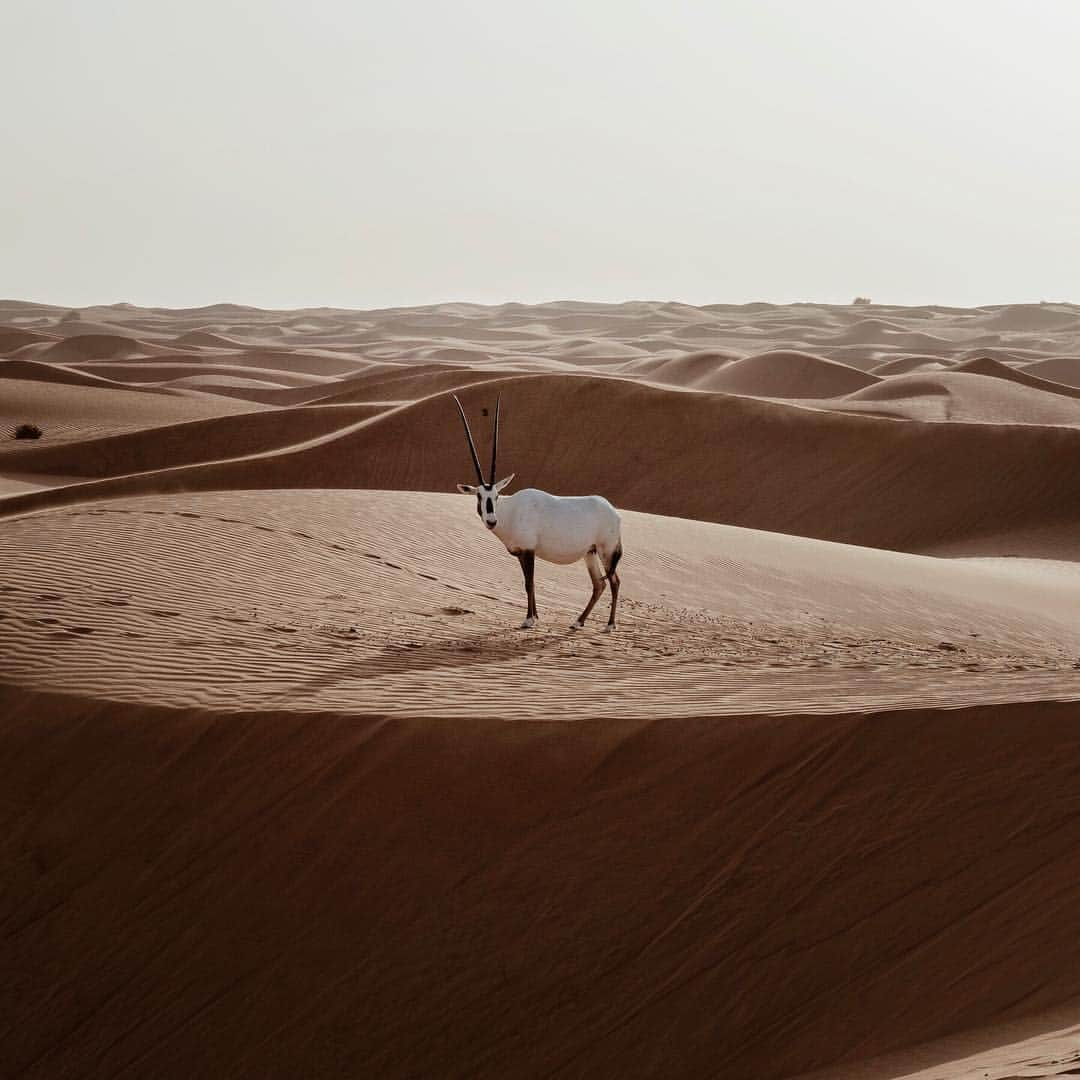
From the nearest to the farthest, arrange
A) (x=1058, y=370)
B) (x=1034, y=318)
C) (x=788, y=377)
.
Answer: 1. (x=788, y=377)
2. (x=1058, y=370)
3. (x=1034, y=318)

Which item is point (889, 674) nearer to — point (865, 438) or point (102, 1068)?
point (102, 1068)

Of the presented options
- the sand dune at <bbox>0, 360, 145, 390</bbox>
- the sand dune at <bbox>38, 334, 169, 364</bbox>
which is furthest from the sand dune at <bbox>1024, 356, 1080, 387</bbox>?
the sand dune at <bbox>38, 334, 169, 364</bbox>

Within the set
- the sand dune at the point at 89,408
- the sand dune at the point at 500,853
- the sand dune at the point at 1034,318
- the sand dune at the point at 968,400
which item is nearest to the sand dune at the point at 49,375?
the sand dune at the point at 89,408

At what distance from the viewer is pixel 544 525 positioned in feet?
34.3

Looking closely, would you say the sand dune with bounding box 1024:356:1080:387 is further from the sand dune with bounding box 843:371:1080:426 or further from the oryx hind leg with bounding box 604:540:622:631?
the oryx hind leg with bounding box 604:540:622:631

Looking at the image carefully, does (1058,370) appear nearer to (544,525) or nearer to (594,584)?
(594,584)

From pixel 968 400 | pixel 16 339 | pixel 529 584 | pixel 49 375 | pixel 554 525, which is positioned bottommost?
pixel 49 375

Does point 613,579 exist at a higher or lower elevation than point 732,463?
higher

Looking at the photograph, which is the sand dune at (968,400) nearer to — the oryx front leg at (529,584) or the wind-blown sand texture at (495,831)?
the wind-blown sand texture at (495,831)

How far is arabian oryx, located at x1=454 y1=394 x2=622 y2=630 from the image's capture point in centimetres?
1026

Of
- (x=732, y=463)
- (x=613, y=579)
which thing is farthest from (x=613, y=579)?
(x=732, y=463)

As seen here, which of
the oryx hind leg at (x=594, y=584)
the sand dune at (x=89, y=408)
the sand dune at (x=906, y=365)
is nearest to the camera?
the oryx hind leg at (x=594, y=584)

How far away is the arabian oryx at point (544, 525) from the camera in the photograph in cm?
1026

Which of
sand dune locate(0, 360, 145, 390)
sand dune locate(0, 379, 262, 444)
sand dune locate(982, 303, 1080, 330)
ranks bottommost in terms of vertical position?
sand dune locate(0, 379, 262, 444)
